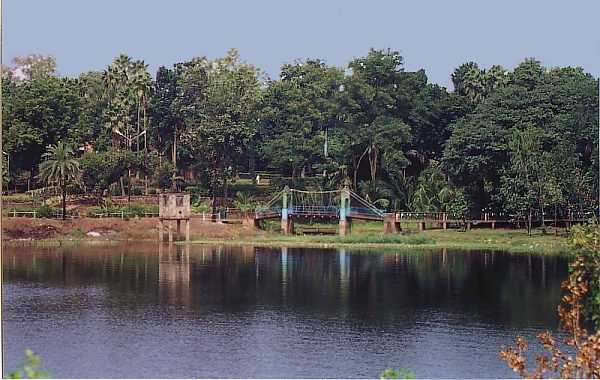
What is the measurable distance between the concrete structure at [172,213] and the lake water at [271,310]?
310 cm

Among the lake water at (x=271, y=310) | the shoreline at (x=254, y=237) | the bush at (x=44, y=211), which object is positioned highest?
the bush at (x=44, y=211)

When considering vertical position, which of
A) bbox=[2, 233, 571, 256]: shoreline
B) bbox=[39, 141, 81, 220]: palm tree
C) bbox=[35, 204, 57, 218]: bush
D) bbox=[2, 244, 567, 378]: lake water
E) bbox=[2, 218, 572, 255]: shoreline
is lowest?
bbox=[2, 244, 567, 378]: lake water

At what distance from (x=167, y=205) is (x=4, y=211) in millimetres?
4559

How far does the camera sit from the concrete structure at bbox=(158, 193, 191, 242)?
30.8 meters

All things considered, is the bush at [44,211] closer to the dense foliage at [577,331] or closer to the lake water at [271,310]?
the lake water at [271,310]

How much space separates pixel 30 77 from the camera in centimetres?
3866

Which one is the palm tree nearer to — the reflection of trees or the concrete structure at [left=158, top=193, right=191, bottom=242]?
the concrete structure at [left=158, top=193, right=191, bottom=242]

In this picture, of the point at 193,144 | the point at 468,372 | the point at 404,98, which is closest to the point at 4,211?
the point at 193,144

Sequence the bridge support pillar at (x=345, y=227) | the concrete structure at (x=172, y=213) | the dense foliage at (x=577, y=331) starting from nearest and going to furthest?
the dense foliage at (x=577, y=331) → the concrete structure at (x=172, y=213) → the bridge support pillar at (x=345, y=227)

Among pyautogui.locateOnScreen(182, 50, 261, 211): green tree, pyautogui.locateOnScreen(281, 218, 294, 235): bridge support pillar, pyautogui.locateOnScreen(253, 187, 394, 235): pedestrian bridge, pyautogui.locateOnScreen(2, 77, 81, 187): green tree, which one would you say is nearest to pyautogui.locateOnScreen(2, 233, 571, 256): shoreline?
pyautogui.locateOnScreen(281, 218, 294, 235): bridge support pillar

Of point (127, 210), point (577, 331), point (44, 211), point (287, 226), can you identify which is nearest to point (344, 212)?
point (287, 226)

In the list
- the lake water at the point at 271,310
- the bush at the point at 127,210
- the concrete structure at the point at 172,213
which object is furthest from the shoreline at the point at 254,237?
the lake water at the point at 271,310

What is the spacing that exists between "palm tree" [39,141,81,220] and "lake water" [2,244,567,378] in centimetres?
344

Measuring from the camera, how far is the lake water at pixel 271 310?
13.1 metres
